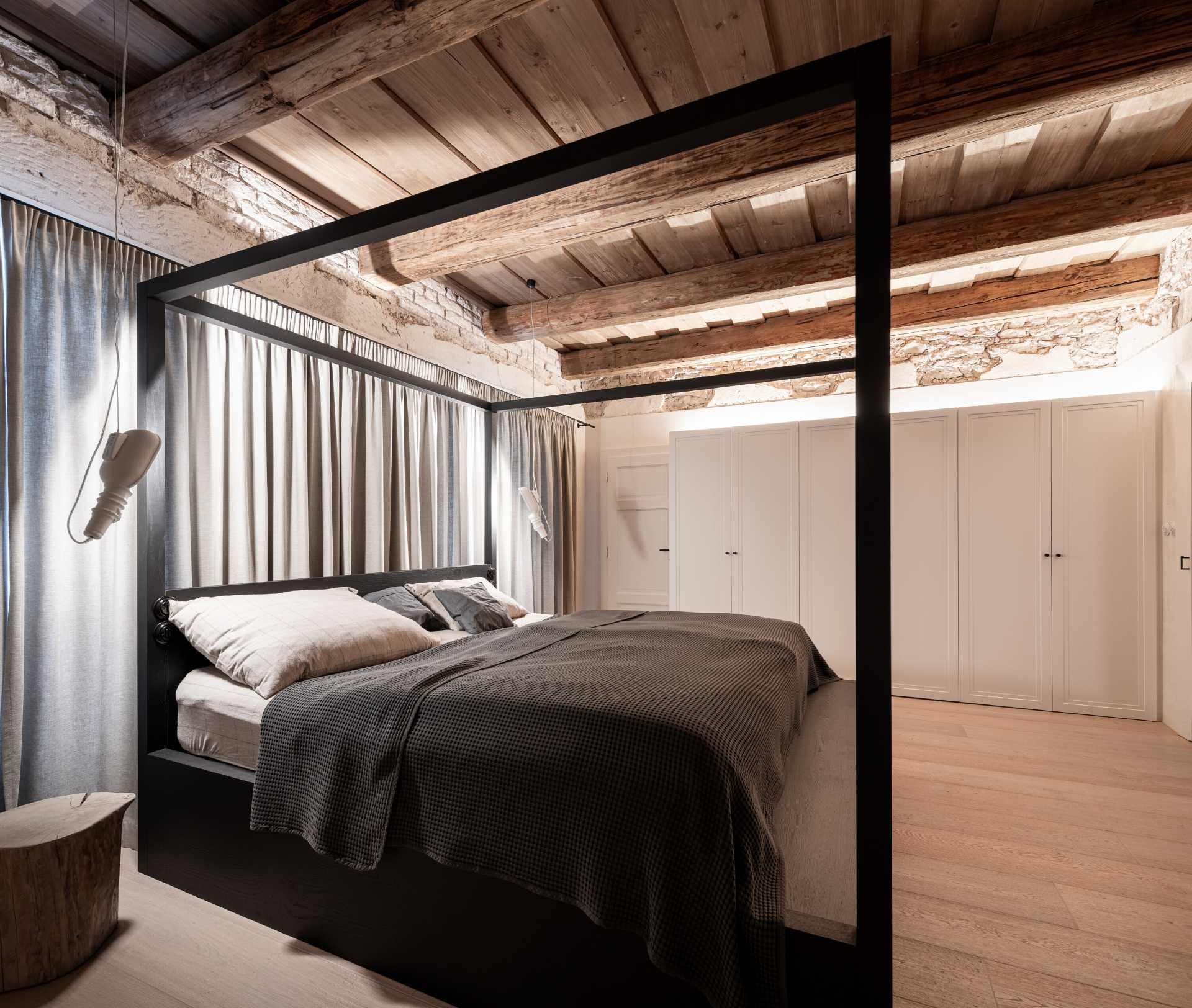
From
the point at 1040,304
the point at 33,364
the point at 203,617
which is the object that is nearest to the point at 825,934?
the point at 203,617

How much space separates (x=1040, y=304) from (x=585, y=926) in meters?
4.45

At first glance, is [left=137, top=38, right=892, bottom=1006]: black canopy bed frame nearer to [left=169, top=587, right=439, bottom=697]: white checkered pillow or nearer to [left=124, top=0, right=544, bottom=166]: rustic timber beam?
[left=169, top=587, right=439, bottom=697]: white checkered pillow

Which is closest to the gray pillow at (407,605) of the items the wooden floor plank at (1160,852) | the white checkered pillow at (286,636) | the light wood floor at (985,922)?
the white checkered pillow at (286,636)

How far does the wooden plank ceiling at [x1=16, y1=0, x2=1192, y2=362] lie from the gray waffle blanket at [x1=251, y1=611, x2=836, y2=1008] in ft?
6.63

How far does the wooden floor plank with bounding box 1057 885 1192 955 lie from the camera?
1690 mm

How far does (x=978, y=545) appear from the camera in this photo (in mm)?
4078

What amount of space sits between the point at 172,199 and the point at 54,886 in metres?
2.36

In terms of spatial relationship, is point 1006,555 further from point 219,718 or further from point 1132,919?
point 219,718

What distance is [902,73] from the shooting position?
217 cm

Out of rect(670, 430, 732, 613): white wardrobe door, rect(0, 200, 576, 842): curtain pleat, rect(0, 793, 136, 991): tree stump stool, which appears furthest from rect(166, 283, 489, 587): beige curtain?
rect(670, 430, 732, 613): white wardrobe door

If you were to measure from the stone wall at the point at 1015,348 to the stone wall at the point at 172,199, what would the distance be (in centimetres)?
303

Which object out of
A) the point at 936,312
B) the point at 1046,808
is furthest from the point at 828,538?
the point at 1046,808

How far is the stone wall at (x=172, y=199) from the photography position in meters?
1.97

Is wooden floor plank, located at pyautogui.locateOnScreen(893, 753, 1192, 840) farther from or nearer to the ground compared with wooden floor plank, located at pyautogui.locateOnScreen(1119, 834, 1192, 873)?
nearer to the ground
